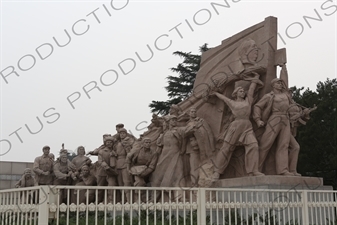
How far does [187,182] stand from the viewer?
8.88 meters

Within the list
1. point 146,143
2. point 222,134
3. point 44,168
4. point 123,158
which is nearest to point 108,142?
A: point 123,158

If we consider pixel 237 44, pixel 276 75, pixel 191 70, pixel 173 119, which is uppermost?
pixel 191 70

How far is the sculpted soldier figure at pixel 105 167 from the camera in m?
10.1

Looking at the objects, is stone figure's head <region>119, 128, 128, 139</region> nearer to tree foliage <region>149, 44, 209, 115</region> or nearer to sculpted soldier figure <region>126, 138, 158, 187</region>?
sculpted soldier figure <region>126, 138, 158, 187</region>

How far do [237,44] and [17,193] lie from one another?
6.29m

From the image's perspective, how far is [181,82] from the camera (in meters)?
22.1

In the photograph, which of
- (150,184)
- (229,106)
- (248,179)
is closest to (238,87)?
(229,106)

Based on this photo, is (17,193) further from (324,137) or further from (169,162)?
(324,137)

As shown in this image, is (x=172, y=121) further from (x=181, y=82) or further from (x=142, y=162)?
(x=181, y=82)

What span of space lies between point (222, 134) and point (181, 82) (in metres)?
13.5

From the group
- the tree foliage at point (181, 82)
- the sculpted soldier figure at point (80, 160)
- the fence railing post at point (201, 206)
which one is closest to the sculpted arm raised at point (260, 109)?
the fence railing post at point (201, 206)

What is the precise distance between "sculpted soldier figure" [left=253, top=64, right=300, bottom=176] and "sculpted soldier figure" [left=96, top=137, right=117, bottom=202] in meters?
3.56

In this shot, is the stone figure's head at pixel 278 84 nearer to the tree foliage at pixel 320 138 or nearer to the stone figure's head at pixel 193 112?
the stone figure's head at pixel 193 112

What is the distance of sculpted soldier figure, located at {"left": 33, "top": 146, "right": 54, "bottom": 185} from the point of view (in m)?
10.3
